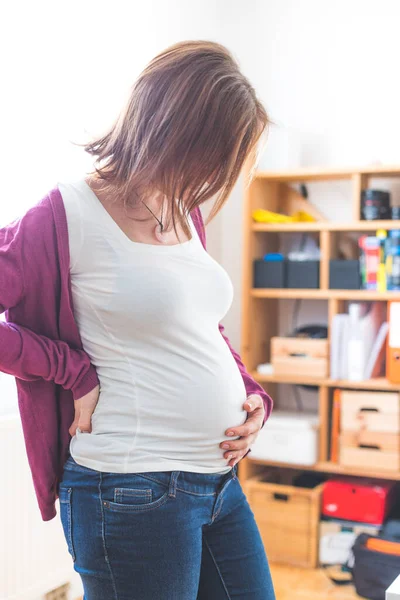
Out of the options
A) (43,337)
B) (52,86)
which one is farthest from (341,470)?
(43,337)

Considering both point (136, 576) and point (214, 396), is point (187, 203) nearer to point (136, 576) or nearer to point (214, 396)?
point (214, 396)

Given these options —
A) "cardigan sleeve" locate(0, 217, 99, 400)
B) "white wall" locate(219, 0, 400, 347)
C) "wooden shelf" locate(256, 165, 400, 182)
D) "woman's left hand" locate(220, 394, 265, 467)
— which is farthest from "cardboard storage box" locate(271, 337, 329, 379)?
"cardigan sleeve" locate(0, 217, 99, 400)

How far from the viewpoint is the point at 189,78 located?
111cm

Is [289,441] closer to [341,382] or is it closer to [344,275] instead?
[341,382]

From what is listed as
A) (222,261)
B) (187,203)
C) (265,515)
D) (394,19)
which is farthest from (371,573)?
(394,19)

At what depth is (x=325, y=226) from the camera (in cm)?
300

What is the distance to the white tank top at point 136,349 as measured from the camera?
3.57 ft

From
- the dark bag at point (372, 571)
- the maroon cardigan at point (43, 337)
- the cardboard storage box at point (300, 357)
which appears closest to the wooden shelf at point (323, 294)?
the cardboard storage box at point (300, 357)

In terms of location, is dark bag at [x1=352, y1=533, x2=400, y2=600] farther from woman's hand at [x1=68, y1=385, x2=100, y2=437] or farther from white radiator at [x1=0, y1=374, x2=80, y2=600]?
woman's hand at [x1=68, y1=385, x2=100, y2=437]

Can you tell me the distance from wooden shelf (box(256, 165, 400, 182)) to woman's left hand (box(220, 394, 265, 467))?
1.86 m

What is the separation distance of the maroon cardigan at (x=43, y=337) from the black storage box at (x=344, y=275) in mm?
1976

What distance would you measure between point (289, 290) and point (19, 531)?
1.44 m

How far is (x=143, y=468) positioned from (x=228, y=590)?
287mm

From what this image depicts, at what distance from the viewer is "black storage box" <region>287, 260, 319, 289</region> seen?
302 cm
